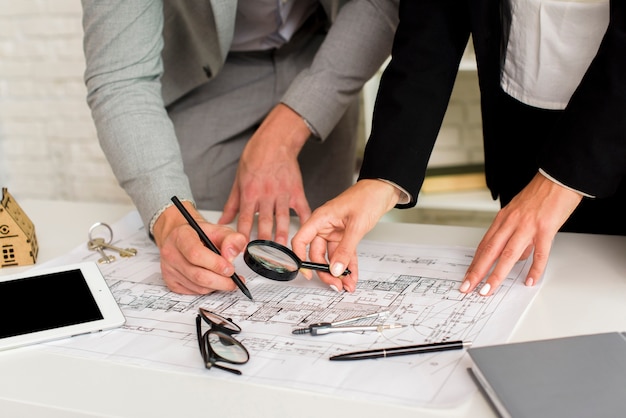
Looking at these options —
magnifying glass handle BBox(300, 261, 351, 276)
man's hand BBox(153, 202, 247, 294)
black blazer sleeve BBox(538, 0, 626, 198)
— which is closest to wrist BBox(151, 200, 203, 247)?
man's hand BBox(153, 202, 247, 294)

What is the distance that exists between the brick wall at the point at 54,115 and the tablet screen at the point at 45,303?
1654 millimetres

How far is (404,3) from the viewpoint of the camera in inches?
→ 46.3

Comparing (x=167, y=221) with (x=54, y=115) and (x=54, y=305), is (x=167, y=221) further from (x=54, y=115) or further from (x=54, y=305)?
(x=54, y=115)

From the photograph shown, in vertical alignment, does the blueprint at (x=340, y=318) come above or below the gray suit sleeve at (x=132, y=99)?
below

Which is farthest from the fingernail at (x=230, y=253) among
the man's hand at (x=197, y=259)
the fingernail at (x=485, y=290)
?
the fingernail at (x=485, y=290)

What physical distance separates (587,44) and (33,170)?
234 cm

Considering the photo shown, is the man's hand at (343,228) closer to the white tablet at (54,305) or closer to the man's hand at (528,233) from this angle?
the man's hand at (528,233)

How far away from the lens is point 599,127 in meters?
0.92

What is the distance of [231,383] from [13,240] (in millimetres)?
572

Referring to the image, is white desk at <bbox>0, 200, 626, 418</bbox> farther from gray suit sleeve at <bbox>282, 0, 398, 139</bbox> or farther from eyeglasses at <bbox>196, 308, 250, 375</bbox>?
gray suit sleeve at <bbox>282, 0, 398, 139</bbox>

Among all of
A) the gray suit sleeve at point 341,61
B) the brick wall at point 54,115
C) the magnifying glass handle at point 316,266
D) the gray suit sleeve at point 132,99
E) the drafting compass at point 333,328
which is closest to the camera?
the drafting compass at point 333,328

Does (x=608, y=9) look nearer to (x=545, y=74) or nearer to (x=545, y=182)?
(x=545, y=74)

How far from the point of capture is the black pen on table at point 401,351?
78 centimetres

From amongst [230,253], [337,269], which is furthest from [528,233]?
[230,253]
